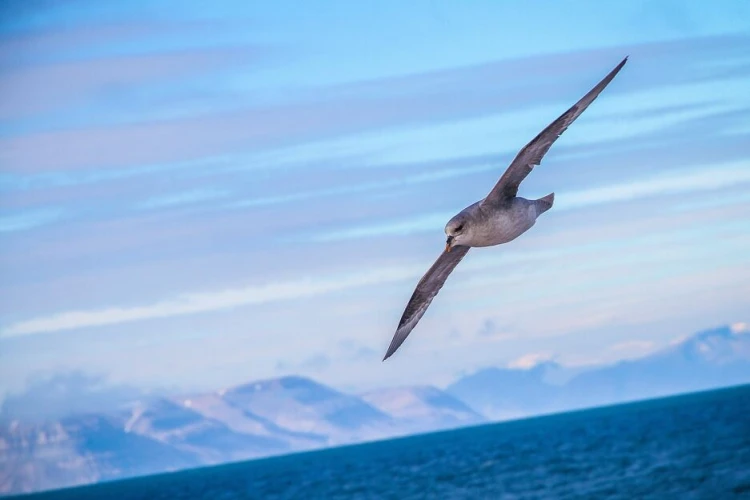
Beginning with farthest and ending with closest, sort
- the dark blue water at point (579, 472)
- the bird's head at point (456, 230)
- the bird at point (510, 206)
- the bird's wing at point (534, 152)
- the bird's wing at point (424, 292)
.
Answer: the dark blue water at point (579, 472) → the bird's wing at point (424, 292) → the bird's wing at point (534, 152) → the bird at point (510, 206) → the bird's head at point (456, 230)

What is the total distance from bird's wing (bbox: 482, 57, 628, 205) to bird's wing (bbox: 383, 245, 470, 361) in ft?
7.94

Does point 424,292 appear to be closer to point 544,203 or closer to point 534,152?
point 544,203

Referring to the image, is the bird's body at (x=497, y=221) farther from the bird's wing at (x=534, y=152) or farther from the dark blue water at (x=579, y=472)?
the dark blue water at (x=579, y=472)

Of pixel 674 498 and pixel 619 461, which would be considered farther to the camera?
pixel 619 461

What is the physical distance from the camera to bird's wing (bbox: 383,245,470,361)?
1638cm

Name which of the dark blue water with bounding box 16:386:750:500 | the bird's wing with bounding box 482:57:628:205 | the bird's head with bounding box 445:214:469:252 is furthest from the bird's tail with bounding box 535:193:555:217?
the dark blue water with bounding box 16:386:750:500

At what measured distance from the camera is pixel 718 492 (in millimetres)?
61062

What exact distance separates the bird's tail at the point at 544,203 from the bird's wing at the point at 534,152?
710mm

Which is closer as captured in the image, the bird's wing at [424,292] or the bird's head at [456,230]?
the bird's head at [456,230]

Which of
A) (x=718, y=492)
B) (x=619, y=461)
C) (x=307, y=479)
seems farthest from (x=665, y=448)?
(x=307, y=479)

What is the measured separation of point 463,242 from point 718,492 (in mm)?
52385

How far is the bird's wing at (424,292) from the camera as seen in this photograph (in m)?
16.4

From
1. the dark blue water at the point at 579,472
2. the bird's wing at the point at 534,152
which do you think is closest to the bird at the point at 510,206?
the bird's wing at the point at 534,152

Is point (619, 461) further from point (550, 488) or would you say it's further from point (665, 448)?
point (550, 488)
